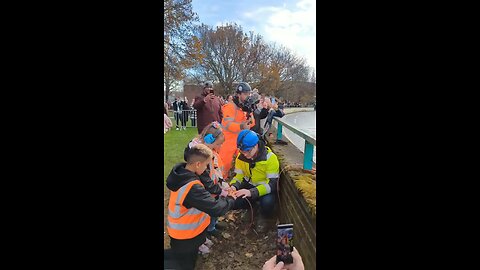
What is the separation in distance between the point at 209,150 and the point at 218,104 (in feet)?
0.85

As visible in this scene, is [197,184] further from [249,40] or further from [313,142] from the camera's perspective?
[249,40]

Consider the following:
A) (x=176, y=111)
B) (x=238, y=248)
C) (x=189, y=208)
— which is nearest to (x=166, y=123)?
(x=176, y=111)

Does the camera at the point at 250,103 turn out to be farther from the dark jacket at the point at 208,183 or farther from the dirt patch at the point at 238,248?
the dirt patch at the point at 238,248

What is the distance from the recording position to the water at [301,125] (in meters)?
1.76

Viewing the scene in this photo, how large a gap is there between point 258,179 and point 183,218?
1.53 ft

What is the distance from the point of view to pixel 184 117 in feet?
5.74

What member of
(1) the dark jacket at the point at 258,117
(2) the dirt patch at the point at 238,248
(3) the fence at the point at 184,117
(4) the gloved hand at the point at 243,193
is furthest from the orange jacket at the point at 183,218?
(1) the dark jacket at the point at 258,117

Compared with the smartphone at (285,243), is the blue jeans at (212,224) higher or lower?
higher

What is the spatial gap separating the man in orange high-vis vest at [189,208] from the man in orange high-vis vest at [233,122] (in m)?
0.12

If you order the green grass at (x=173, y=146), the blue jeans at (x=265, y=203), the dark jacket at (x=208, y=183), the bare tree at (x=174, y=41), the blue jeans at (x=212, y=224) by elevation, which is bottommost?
the blue jeans at (x=212, y=224)

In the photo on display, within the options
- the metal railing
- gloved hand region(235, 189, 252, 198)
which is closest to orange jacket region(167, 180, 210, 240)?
gloved hand region(235, 189, 252, 198)

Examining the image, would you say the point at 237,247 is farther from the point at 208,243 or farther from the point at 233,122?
the point at 233,122
